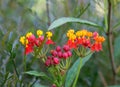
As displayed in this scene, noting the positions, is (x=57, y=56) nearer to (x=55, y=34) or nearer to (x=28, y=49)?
(x=28, y=49)

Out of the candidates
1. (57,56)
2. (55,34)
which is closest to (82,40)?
(57,56)

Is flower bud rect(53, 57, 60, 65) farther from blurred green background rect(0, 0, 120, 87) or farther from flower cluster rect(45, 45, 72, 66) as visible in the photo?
blurred green background rect(0, 0, 120, 87)

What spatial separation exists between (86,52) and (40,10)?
1.66m

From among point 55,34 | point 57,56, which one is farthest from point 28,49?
point 55,34

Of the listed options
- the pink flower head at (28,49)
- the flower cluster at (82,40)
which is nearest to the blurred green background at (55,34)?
the pink flower head at (28,49)

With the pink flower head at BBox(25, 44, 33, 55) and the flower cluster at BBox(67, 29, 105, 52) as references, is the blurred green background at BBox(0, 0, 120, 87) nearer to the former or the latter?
the pink flower head at BBox(25, 44, 33, 55)

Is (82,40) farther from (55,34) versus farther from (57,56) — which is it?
(55,34)

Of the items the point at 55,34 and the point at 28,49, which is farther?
the point at 55,34

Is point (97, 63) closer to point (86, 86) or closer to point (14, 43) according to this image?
point (86, 86)

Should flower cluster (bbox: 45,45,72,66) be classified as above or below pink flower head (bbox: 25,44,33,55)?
below

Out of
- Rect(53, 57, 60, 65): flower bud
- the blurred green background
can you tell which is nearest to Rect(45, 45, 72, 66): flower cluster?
Rect(53, 57, 60, 65): flower bud

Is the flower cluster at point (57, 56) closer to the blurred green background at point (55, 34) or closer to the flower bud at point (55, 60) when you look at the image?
the flower bud at point (55, 60)

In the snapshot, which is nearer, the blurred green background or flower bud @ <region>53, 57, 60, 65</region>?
flower bud @ <region>53, 57, 60, 65</region>

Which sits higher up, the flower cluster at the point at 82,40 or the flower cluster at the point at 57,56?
the flower cluster at the point at 82,40
